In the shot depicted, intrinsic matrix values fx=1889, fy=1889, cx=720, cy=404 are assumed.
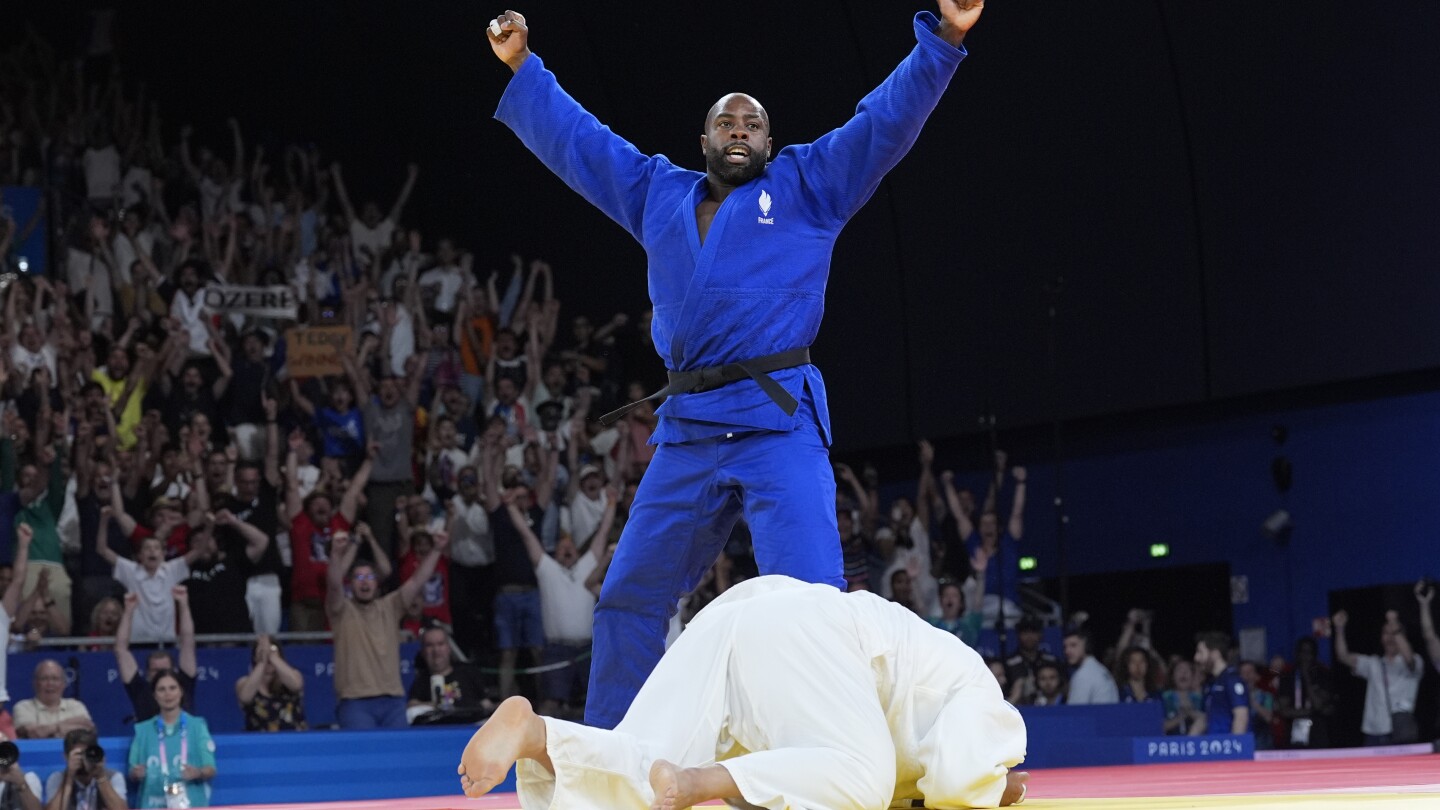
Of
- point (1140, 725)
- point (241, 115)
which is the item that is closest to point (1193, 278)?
point (1140, 725)

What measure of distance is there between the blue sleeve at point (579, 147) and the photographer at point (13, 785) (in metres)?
4.03

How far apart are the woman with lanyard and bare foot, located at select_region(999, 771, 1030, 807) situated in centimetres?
511

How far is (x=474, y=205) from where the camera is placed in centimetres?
1619

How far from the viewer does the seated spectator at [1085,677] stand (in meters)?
10.1

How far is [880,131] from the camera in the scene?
4523 mm

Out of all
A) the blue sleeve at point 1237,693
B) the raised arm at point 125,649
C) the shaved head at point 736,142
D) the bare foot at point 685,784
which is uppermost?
the shaved head at point 736,142

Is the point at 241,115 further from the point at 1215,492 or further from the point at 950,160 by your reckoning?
the point at 1215,492

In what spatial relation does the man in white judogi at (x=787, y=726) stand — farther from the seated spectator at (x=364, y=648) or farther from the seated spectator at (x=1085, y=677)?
the seated spectator at (x=1085, y=677)

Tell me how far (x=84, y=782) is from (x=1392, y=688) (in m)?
7.16

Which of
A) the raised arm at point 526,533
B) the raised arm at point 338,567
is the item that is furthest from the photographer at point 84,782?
the raised arm at point 526,533

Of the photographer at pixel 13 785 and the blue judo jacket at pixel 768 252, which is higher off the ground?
the blue judo jacket at pixel 768 252

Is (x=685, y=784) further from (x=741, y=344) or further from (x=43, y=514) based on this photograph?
(x=43, y=514)

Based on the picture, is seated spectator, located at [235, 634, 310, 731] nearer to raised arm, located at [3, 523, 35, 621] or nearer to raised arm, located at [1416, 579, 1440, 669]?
raised arm, located at [3, 523, 35, 621]

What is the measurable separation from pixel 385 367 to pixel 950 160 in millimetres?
4087
